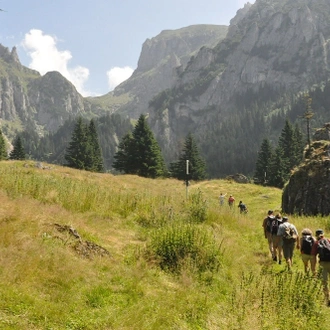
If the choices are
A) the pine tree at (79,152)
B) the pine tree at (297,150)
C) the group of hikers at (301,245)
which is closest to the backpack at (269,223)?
the group of hikers at (301,245)

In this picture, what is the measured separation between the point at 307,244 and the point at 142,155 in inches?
1844

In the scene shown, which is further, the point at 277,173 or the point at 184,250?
the point at 277,173

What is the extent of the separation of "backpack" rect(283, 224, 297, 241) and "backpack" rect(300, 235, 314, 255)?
2.53 feet

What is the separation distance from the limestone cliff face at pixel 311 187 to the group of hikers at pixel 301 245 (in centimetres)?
1312

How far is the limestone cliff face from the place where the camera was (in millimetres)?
24922

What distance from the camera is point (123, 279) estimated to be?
6840mm

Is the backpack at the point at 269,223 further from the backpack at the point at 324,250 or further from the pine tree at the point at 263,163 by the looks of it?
the pine tree at the point at 263,163

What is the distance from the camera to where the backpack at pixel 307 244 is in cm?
1052

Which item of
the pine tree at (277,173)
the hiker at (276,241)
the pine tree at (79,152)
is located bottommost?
the hiker at (276,241)

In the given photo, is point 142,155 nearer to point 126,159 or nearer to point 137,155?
point 137,155

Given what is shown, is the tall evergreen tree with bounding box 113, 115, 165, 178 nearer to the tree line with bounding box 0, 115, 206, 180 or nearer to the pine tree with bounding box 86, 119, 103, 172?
the tree line with bounding box 0, 115, 206, 180

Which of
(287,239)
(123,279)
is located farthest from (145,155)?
(123,279)

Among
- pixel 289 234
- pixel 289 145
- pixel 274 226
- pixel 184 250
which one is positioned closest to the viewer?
pixel 184 250

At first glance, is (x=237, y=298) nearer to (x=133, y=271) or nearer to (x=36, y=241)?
(x=133, y=271)
